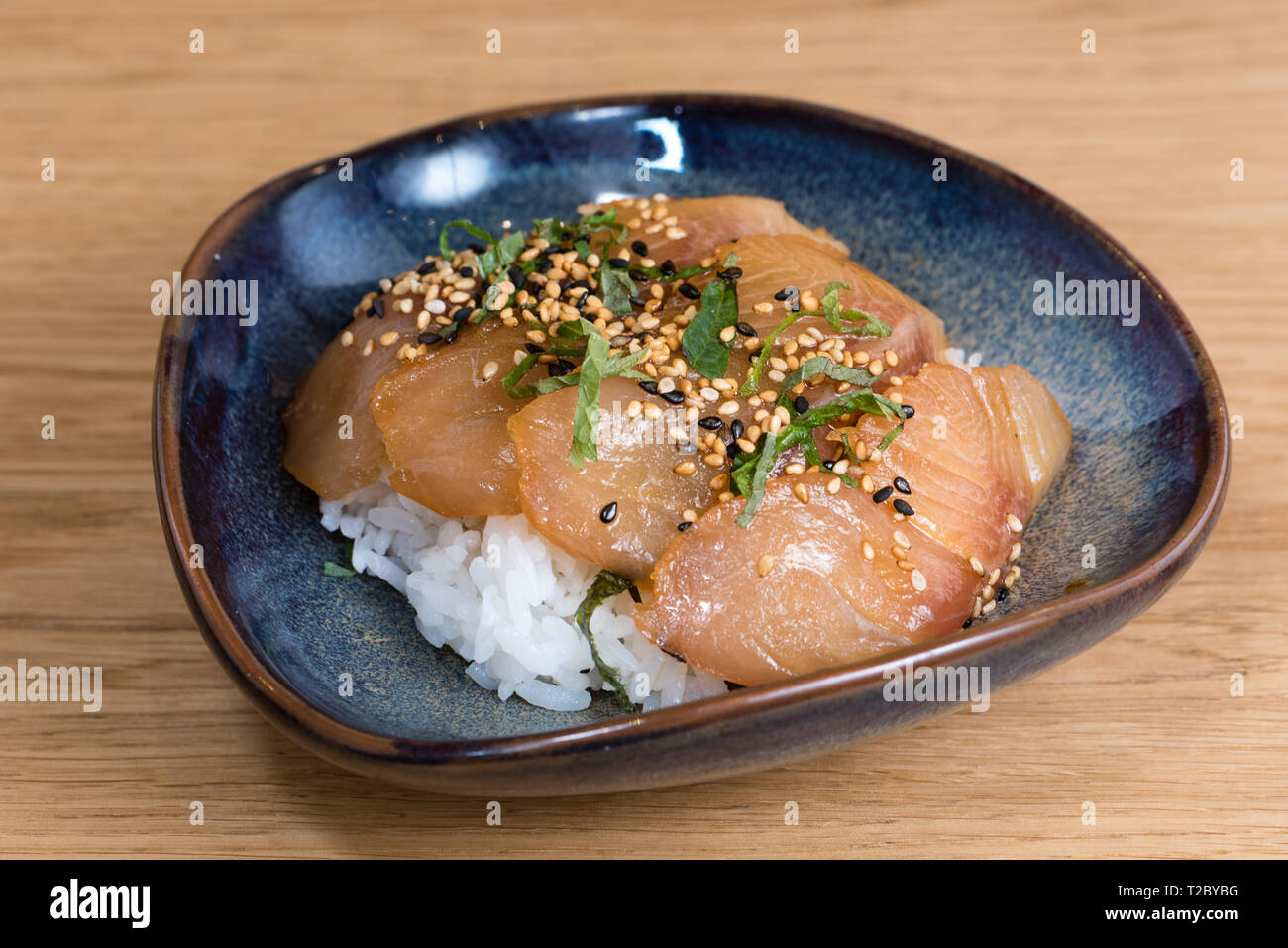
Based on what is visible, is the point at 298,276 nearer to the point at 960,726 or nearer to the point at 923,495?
the point at 923,495

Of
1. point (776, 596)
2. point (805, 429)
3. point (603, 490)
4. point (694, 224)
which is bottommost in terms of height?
point (776, 596)

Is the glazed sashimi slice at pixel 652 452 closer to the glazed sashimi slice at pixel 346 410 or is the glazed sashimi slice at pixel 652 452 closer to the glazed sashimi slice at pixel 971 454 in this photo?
the glazed sashimi slice at pixel 971 454

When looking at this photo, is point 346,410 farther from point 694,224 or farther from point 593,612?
point 694,224

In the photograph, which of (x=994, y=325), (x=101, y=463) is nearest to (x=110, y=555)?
(x=101, y=463)

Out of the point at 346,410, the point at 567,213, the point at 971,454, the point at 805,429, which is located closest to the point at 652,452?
the point at 805,429

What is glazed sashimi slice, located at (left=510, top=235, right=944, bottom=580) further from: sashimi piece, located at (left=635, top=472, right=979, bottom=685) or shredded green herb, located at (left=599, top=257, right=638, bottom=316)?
shredded green herb, located at (left=599, top=257, right=638, bottom=316)

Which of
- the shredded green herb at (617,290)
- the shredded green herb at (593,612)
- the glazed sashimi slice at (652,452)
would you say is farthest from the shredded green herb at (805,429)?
the shredded green herb at (617,290)

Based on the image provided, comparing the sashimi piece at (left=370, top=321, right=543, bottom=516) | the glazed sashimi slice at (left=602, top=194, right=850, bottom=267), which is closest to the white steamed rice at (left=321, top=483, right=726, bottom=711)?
the sashimi piece at (left=370, top=321, right=543, bottom=516)
